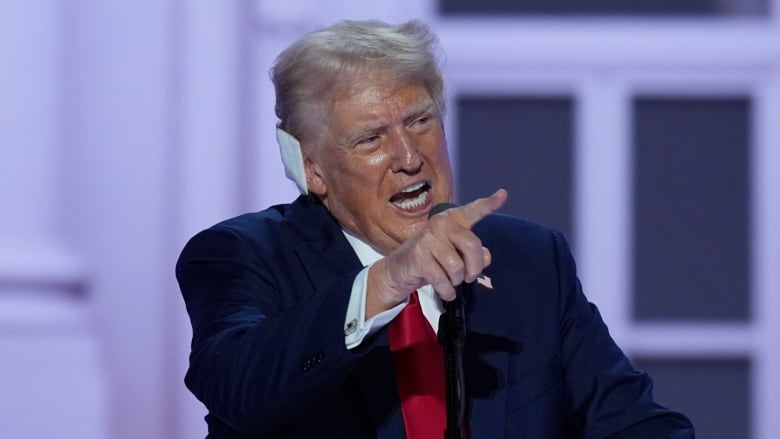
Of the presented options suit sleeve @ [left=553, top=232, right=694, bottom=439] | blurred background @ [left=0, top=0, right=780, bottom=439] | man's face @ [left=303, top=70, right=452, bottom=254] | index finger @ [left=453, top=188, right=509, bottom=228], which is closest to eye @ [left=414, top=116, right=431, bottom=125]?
man's face @ [left=303, top=70, right=452, bottom=254]

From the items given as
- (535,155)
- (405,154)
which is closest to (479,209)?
(405,154)

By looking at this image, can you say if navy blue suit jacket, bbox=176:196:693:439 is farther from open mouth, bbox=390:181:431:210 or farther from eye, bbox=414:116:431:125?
eye, bbox=414:116:431:125

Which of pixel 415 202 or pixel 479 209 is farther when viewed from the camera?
pixel 415 202

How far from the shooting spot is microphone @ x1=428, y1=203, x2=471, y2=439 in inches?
63.1

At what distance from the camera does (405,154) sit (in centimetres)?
197

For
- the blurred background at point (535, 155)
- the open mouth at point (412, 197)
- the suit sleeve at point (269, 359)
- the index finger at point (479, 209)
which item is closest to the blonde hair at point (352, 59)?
the open mouth at point (412, 197)

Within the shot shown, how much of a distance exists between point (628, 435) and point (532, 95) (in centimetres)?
180

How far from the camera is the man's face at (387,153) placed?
6.48ft

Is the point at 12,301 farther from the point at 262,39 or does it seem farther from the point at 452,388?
the point at 452,388

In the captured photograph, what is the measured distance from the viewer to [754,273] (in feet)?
12.1

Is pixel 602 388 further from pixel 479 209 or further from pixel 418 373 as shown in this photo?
pixel 479 209

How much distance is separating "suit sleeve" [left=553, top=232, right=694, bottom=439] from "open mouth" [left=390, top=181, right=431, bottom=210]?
0.32 m

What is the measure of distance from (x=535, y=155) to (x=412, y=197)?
1.75 meters

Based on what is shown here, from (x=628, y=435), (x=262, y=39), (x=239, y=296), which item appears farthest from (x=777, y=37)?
(x=239, y=296)
